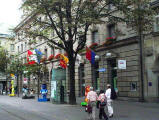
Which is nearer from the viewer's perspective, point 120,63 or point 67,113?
point 67,113

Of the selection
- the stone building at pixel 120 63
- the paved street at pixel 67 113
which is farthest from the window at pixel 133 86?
the paved street at pixel 67 113

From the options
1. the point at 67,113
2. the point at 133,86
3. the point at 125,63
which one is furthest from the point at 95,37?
→ the point at 67,113

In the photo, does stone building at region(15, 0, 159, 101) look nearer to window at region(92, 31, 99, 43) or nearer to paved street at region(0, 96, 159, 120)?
window at region(92, 31, 99, 43)

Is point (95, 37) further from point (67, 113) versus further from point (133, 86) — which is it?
point (67, 113)

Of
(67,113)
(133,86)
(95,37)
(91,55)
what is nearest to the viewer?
(67,113)

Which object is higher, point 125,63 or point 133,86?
point 125,63

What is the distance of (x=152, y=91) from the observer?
21.9 m

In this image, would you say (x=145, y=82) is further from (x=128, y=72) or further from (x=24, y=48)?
(x=24, y=48)

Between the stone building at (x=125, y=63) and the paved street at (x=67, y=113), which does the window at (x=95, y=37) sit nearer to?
the stone building at (x=125, y=63)

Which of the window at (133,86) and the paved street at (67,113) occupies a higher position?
the window at (133,86)

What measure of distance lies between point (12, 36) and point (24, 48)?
33.0m

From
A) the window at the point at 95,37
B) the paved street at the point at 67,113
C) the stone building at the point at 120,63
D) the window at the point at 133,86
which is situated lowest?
the paved street at the point at 67,113

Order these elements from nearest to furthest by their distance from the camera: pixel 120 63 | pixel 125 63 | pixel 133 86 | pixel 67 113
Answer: pixel 67 113 → pixel 120 63 → pixel 125 63 → pixel 133 86

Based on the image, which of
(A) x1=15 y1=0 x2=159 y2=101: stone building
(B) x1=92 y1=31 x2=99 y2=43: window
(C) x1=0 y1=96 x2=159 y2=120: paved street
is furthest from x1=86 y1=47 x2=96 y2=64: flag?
(C) x1=0 y1=96 x2=159 y2=120: paved street
